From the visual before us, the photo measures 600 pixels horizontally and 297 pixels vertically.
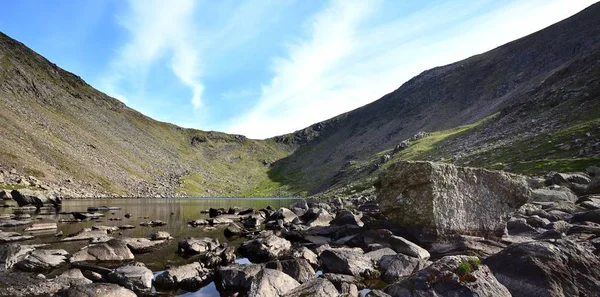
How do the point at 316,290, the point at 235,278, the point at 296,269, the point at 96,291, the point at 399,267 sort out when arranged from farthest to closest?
1. the point at 399,267
2. the point at 296,269
3. the point at 235,278
4. the point at 96,291
5. the point at 316,290

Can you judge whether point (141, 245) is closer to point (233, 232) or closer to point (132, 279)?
point (233, 232)

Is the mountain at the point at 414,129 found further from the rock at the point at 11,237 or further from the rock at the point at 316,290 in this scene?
the rock at the point at 11,237

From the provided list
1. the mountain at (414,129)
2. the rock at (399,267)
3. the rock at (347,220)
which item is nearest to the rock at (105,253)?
the rock at (399,267)

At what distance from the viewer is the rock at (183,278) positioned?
49.0 ft

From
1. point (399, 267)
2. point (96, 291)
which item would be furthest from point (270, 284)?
point (399, 267)

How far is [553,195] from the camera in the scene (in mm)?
32031

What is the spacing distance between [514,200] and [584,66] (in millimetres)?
99060

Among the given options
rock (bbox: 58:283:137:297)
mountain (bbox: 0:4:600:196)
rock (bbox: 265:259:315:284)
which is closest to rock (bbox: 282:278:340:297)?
rock (bbox: 265:259:315:284)

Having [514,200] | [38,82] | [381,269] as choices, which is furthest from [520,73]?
[38,82]

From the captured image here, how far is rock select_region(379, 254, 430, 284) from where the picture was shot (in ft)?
51.3

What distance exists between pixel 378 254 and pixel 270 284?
789cm

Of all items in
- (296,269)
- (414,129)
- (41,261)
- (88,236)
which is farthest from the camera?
(414,129)

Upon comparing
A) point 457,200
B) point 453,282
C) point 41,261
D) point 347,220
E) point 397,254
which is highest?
point 457,200

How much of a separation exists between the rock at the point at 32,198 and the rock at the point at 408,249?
197ft
